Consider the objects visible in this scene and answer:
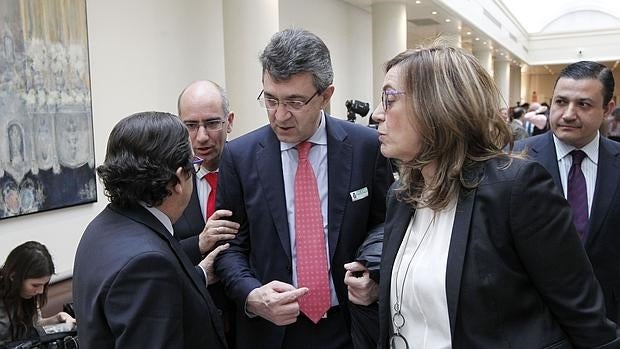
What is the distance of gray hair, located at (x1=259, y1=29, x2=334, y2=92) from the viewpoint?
5.82 ft

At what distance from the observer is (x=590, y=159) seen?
243 cm

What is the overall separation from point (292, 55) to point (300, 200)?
474mm

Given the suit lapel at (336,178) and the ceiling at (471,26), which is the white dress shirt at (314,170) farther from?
the ceiling at (471,26)

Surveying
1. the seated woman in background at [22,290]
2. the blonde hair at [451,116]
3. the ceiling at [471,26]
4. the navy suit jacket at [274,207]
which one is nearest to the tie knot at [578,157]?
the ceiling at [471,26]

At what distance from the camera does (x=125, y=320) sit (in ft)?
4.27

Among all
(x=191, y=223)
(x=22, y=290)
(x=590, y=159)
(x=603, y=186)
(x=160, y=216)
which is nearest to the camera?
(x=160, y=216)

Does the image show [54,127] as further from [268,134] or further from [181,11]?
[268,134]

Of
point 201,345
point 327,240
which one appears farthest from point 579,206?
point 201,345

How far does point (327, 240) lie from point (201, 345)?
0.55 metres

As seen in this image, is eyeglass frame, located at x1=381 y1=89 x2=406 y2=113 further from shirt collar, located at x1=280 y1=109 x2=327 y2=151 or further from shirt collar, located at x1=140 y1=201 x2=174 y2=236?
shirt collar, located at x1=140 y1=201 x2=174 y2=236

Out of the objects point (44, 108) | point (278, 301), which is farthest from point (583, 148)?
point (44, 108)

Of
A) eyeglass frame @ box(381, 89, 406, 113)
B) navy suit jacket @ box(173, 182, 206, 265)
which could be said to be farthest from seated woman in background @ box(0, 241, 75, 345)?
eyeglass frame @ box(381, 89, 406, 113)

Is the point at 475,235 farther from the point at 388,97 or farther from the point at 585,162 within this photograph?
the point at 585,162

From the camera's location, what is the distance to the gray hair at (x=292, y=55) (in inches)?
69.9
